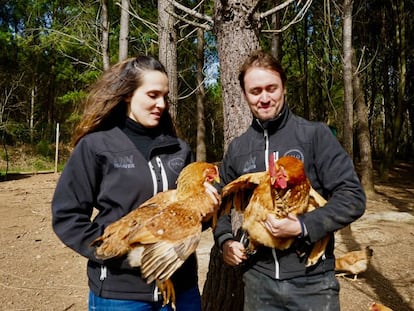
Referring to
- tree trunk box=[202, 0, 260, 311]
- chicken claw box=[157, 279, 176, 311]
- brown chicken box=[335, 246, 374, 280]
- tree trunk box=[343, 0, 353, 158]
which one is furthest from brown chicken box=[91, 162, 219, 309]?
tree trunk box=[343, 0, 353, 158]

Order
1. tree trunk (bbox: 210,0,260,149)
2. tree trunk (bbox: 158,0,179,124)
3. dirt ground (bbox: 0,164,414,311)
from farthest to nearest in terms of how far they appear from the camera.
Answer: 1. tree trunk (bbox: 158,0,179,124)
2. dirt ground (bbox: 0,164,414,311)
3. tree trunk (bbox: 210,0,260,149)

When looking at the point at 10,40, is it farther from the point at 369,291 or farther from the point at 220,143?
the point at 369,291

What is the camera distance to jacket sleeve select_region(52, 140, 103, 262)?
6.48 feet

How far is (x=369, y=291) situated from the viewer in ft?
16.8

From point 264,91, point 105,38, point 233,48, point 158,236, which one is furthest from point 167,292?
point 105,38

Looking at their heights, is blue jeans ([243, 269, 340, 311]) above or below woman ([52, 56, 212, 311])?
below

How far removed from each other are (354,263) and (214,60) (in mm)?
18439

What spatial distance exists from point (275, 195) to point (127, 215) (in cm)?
81

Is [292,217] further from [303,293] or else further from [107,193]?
[107,193]

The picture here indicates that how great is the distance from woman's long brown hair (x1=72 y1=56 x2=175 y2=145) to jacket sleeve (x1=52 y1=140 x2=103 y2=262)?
0.76ft

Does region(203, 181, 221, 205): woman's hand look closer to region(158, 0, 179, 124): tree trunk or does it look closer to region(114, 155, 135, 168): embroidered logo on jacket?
region(114, 155, 135, 168): embroidered logo on jacket

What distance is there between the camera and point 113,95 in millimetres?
2244

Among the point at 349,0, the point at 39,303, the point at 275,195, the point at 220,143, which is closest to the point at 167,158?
the point at 275,195

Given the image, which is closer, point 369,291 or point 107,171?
point 107,171
